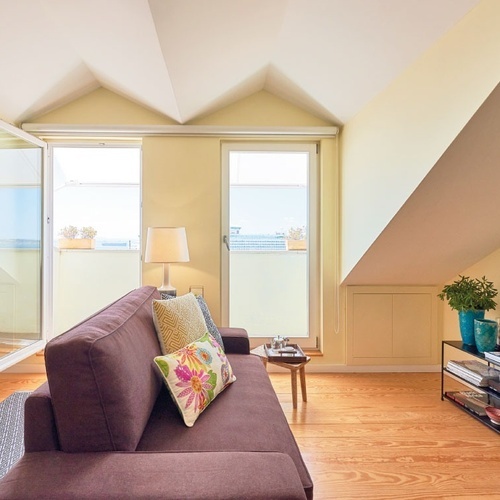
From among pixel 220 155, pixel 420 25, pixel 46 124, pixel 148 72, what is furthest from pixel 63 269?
pixel 420 25

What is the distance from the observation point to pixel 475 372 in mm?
2330

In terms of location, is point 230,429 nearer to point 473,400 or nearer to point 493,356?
point 493,356

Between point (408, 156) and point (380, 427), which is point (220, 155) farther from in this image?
point (380, 427)

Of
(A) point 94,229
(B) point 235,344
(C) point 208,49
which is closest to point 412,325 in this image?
(B) point 235,344

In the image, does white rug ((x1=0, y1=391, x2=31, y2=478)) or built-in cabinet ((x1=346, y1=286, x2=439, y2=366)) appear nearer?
white rug ((x1=0, y1=391, x2=31, y2=478))

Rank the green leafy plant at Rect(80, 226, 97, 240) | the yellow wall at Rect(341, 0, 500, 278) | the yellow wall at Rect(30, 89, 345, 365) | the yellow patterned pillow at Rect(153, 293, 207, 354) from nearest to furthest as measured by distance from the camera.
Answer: the yellow wall at Rect(341, 0, 500, 278) → the yellow patterned pillow at Rect(153, 293, 207, 354) → the yellow wall at Rect(30, 89, 345, 365) → the green leafy plant at Rect(80, 226, 97, 240)

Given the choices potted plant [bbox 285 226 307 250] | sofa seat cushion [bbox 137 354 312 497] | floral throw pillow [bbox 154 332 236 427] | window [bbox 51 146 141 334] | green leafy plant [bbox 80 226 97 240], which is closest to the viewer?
sofa seat cushion [bbox 137 354 312 497]

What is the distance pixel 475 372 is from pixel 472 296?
503 millimetres

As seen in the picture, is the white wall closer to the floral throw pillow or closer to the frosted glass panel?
the frosted glass panel

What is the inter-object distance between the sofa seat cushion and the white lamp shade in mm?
1272

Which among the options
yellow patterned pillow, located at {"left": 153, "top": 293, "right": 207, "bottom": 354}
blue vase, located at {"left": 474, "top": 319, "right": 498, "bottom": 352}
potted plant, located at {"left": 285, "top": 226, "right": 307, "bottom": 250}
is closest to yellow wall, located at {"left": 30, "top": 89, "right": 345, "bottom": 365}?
potted plant, located at {"left": 285, "top": 226, "right": 307, "bottom": 250}

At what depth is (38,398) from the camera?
41.6 inches

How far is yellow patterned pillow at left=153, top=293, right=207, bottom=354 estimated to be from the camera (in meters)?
1.61

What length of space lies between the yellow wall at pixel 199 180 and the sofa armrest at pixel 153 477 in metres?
2.10
